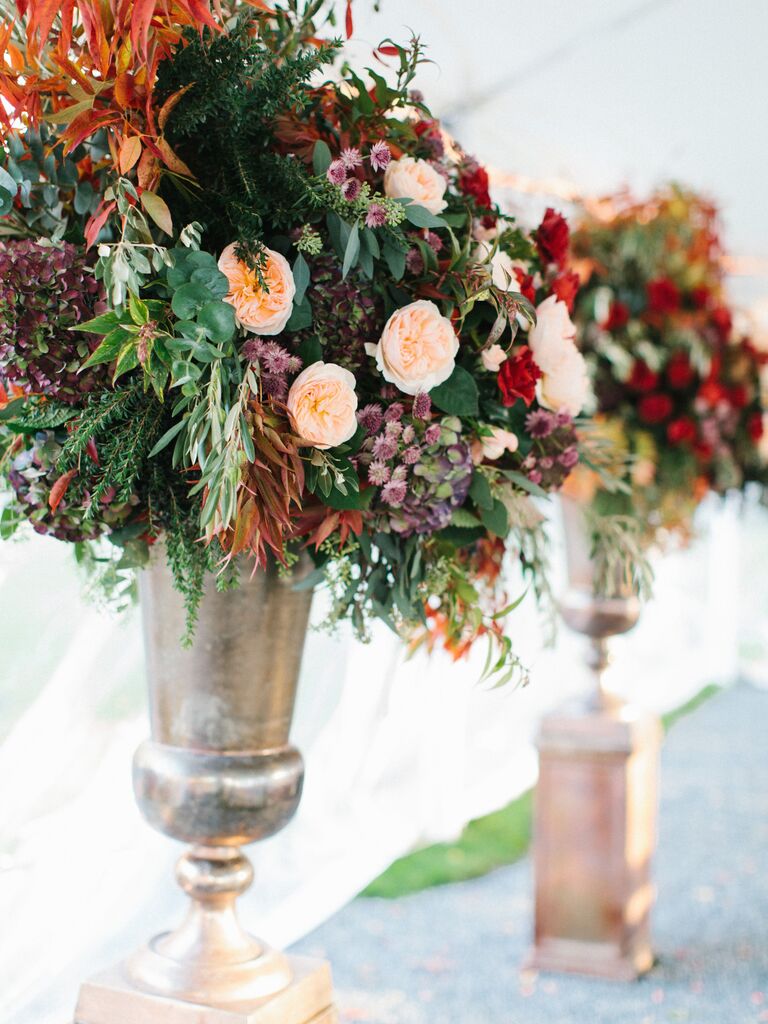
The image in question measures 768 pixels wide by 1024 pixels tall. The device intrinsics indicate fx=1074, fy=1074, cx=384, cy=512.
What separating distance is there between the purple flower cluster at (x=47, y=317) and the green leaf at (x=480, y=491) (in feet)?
1.33

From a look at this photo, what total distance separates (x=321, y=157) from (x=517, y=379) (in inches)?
12.3

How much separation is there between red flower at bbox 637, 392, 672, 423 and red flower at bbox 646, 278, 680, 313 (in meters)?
0.20

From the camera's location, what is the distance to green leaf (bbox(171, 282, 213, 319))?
0.98 m

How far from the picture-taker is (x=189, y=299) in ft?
3.22

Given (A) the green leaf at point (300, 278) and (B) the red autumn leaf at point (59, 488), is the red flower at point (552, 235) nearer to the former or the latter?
(A) the green leaf at point (300, 278)

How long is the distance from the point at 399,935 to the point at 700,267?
73.8 inches

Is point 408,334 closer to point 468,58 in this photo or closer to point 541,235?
point 541,235

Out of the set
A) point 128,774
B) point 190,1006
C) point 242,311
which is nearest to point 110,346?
point 242,311

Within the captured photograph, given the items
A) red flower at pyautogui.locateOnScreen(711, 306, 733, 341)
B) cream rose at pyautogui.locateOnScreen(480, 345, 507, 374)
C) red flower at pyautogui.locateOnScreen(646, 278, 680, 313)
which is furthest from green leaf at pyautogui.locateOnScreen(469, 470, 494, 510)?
red flower at pyautogui.locateOnScreen(711, 306, 733, 341)

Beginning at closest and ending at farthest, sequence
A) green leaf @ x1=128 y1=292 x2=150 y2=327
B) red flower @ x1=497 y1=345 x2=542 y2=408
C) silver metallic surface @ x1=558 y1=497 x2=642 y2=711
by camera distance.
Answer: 1. green leaf @ x1=128 y1=292 x2=150 y2=327
2. red flower @ x1=497 y1=345 x2=542 y2=408
3. silver metallic surface @ x1=558 y1=497 x2=642 y2=711

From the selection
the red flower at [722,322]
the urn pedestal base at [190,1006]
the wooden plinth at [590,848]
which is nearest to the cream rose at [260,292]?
the urn pedestal base at [190,1006]

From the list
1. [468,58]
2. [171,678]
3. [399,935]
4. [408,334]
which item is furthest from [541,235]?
[399,935]

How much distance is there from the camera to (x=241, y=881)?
1.31 metres

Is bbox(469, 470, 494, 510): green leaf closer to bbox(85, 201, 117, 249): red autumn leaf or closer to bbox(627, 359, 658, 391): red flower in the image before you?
bbox(85, 201, 117, 249): red autumn leaf
